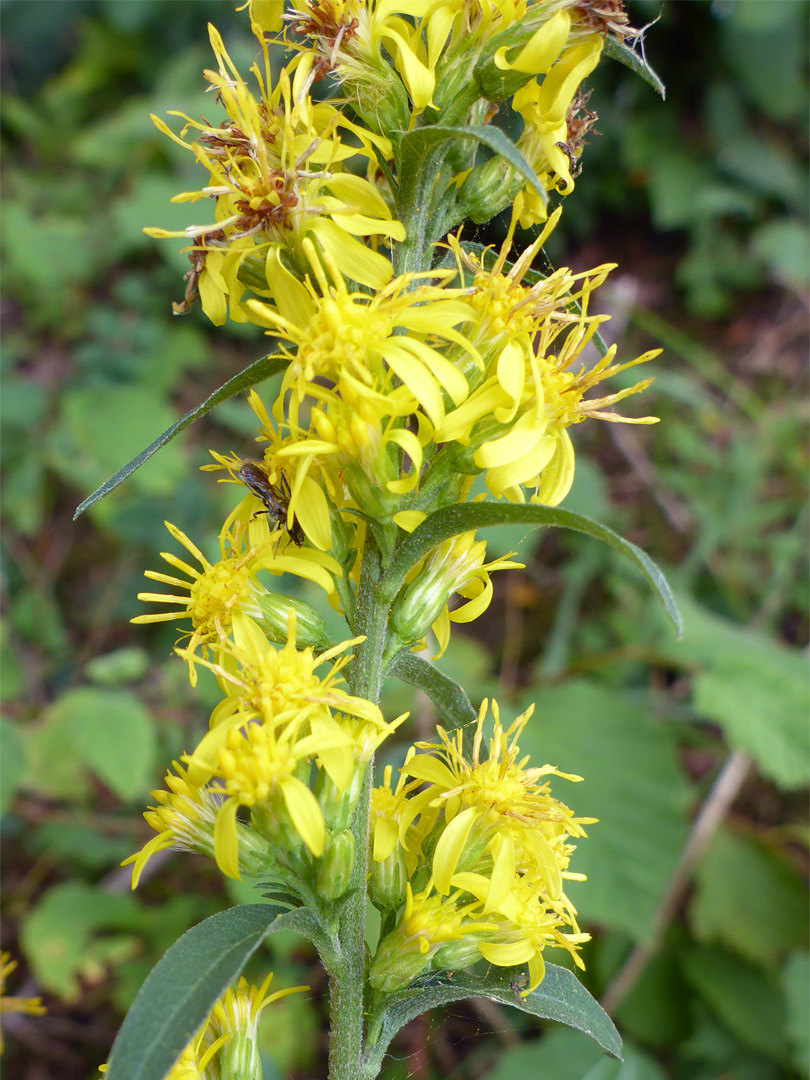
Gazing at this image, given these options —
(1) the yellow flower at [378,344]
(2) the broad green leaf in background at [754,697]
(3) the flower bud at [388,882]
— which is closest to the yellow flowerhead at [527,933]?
(3) the flower bud at [388,882]

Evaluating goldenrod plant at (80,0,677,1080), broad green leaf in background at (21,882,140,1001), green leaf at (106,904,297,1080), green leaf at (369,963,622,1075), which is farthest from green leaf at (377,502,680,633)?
broad green leaf in background at (21,882,140,1001)

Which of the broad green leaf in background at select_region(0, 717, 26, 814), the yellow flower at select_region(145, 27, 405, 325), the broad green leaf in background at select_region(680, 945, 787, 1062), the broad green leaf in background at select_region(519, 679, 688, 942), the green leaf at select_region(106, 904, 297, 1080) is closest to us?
the green leaf at select_region(106, 904, 297, 1080)

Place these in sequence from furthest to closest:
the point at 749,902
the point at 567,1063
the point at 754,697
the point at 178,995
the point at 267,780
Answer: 1. the point at 749,902
2. the point at 754,697
3. the point at 567,1063
4. the point at 267,780
5. the point at 178,995

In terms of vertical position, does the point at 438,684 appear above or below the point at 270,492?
below

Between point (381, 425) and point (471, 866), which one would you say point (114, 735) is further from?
point (381, 425)

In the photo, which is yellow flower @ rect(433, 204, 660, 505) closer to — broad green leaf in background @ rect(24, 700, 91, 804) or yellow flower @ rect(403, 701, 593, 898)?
yellow flower @ rect(403, 701, 593, 898)

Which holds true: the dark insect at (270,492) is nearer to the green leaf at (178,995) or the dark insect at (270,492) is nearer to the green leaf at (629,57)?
the green leaf at (178,995)

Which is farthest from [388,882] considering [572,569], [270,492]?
[572,569]
